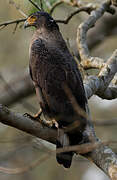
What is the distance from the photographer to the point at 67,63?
4840 mm

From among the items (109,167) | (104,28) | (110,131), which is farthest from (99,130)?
(109,167)

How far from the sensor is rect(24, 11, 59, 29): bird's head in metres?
5.53

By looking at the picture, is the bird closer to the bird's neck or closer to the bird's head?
the bird's neck

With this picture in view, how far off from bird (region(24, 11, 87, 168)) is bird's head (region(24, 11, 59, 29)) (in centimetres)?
32

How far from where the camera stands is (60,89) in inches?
180

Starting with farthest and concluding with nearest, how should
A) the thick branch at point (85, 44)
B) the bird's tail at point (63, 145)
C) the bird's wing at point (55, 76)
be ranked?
the thick branch at point (85, 44)
the bird's wing at point (55, 76)
the bird's tail at point (63, 145)

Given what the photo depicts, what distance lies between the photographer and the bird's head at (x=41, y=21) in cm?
553

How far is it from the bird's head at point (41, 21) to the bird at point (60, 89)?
0.32 meters

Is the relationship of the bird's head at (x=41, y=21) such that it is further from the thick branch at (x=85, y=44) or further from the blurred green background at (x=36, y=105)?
the blurred green background at (x=36, y=105)

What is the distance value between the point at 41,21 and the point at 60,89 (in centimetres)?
135

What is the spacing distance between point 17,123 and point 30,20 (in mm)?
2242

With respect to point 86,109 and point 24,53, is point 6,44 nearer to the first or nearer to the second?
point 24,53

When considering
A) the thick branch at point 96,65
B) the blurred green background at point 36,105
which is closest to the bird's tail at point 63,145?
the thick branch at point 96,65

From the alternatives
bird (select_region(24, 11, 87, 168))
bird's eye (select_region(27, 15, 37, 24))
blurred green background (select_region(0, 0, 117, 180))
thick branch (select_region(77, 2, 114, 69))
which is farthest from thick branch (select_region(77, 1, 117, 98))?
blurred green background (select_region(0, 0, 117, 180))
